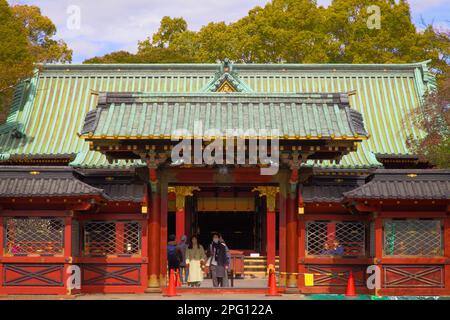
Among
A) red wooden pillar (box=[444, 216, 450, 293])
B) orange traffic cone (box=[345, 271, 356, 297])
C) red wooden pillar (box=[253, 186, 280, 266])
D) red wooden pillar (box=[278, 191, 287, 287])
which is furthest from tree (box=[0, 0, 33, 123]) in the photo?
red wooden pillar (box=[444, 216, 450, 293])

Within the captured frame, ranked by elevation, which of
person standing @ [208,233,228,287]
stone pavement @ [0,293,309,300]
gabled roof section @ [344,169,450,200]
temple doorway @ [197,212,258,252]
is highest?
temple doorway @ [197,212,258,252]

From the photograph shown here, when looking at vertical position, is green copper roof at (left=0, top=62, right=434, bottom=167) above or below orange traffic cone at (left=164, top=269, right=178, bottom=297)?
above

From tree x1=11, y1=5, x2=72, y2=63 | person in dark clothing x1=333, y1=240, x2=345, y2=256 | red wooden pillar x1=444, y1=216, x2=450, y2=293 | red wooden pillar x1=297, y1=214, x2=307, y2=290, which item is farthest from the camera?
tree x1=11, y1=5, x2=72, y2=63

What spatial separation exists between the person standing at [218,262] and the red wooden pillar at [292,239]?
2183mm

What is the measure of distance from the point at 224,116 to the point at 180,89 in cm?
1511

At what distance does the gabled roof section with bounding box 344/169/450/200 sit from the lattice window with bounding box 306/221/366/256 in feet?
6.54

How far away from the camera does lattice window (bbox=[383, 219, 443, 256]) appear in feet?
93.7

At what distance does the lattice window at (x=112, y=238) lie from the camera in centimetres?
2966

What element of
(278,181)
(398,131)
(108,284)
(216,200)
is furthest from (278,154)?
(216,200)

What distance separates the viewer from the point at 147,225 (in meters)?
29.7

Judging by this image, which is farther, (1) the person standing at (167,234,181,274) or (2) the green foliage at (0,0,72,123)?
(2) the green foliage at (0,0,72,123)

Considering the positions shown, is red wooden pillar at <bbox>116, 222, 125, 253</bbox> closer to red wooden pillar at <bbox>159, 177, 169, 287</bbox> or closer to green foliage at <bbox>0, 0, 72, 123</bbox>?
red wooden pillar at <bbox>159, 177, 169, 287</bbox>

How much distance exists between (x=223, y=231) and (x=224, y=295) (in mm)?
17573

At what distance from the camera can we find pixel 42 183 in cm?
2809
